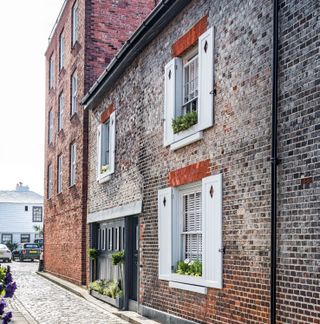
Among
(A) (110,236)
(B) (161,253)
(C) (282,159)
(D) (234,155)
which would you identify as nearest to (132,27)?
(A) (110,236)

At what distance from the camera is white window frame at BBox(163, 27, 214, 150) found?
9352 millimetres

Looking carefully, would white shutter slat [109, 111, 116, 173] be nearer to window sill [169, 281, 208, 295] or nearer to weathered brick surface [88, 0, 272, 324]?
weathered brick surface [88, 0, 272, 324]

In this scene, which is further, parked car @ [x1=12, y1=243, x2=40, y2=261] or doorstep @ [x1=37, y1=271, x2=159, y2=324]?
parked car @ [x1=12, y1=243, x2=40, y2=261]

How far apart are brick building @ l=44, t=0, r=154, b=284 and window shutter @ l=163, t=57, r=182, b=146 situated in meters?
8.25

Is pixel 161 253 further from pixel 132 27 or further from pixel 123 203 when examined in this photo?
pixel 132 27

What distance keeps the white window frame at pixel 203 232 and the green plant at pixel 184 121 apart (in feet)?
3.21

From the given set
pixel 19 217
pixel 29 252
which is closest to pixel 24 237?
pixel 19 217

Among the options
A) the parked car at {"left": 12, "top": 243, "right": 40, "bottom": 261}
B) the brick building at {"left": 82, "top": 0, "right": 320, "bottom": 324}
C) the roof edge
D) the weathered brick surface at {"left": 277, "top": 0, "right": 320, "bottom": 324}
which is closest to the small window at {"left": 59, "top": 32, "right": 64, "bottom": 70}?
the roof edge

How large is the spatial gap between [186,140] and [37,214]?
60.1m

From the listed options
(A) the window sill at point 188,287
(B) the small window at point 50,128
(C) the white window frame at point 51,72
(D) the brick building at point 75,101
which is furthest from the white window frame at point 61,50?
(A) the window sill at point 188,287

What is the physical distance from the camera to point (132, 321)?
11.7m

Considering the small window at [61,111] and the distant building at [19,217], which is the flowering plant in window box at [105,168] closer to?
the small window at [61,111]

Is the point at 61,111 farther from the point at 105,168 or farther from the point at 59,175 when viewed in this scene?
the point at 105,168

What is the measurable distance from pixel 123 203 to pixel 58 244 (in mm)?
10390
